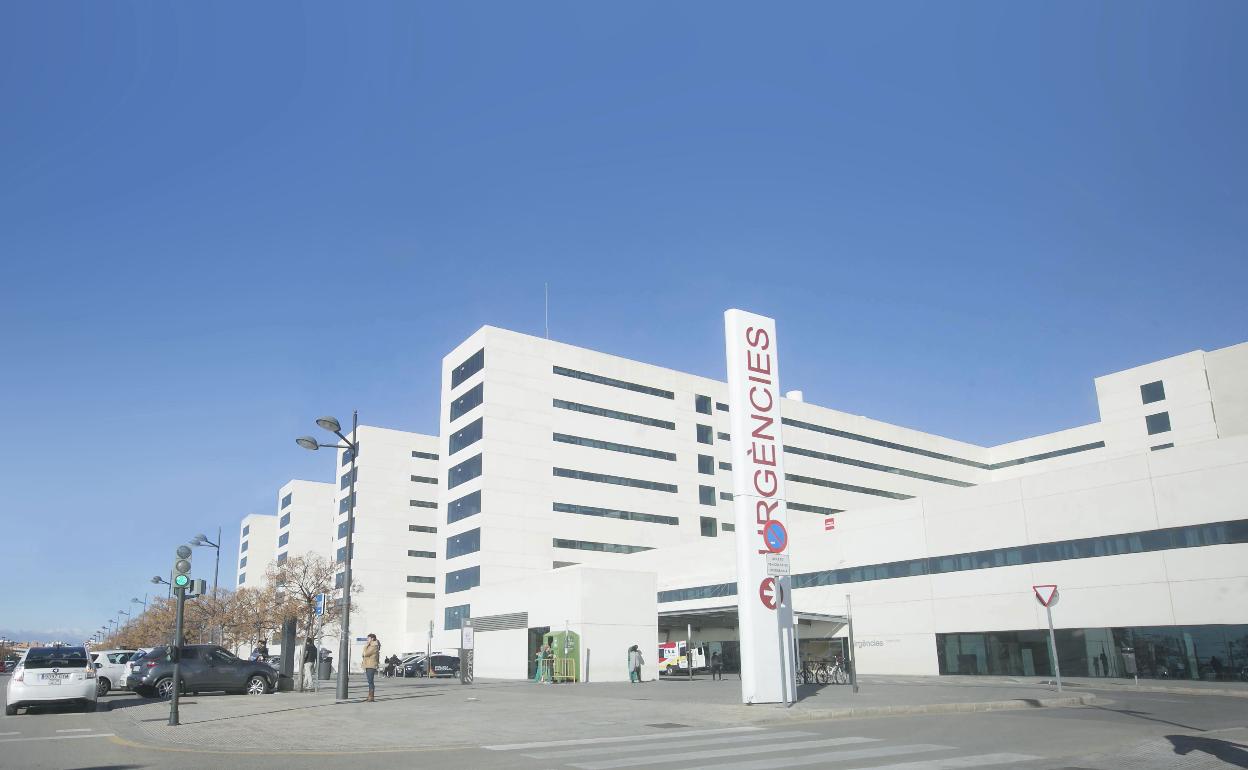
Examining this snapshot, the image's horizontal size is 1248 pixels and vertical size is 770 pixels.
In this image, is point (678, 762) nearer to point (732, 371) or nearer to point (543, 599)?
point (732, 371)

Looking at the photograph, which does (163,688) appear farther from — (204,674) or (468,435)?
(468,435)

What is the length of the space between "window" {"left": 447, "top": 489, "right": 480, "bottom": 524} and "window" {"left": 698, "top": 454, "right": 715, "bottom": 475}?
71.2 ft

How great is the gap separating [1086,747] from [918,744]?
232cm

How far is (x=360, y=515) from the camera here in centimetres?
9325

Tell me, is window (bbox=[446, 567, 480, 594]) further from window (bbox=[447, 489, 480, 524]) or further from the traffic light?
the traffic light

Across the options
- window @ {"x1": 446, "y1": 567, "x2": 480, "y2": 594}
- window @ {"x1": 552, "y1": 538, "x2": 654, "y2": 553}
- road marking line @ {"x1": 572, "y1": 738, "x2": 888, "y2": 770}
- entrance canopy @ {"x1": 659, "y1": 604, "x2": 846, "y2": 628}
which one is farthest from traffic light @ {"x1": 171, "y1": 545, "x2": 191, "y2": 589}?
window @ {"x1": 552, "y1": 538, "x2": 654, "y2": 553}

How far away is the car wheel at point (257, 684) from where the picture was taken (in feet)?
89.6

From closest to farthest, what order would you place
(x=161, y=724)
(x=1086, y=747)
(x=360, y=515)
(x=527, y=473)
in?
(x=1086, y=747)
(x=161, y=724)
(x=527, y=473)
(x=360, y=515)

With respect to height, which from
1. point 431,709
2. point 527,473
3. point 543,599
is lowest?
point 431,709

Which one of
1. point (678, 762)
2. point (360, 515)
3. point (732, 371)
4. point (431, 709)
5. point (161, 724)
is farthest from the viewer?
point (360, 515)

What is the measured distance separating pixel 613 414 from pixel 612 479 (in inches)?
225

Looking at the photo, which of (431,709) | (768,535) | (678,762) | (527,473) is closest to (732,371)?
(768,535)

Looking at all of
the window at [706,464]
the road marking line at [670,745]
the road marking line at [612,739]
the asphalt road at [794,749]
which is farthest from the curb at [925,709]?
the window at [706,464]

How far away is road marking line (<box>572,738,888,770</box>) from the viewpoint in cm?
1088
